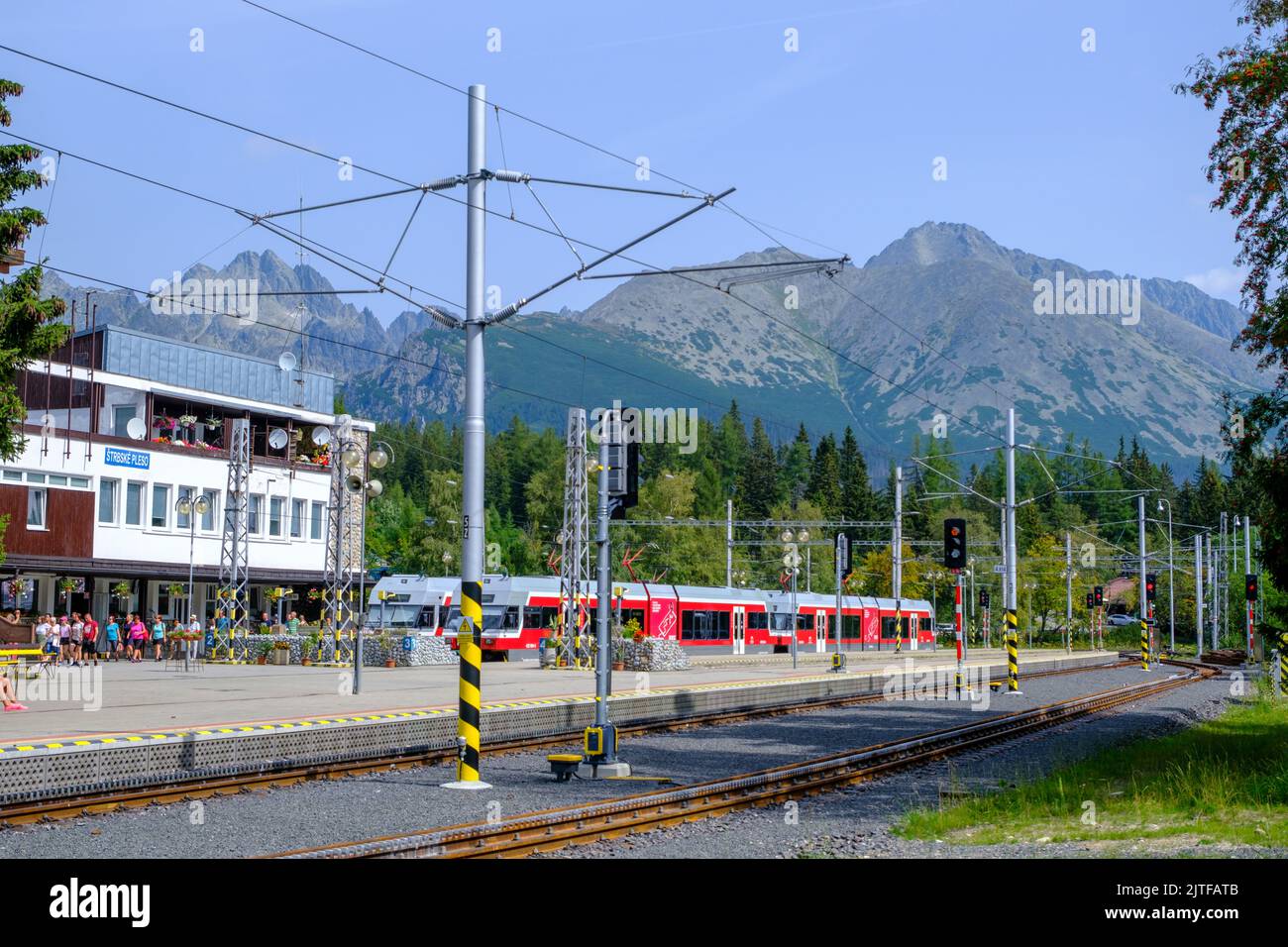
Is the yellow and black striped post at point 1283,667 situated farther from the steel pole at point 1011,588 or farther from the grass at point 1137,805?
the grass at point 1137,805

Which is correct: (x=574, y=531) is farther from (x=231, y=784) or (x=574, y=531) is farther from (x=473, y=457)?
(x=231, y=784)

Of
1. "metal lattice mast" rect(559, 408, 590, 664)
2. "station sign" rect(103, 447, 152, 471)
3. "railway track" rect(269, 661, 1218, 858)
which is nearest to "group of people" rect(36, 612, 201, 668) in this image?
"station sign" rect(103, 447, 152, 471)

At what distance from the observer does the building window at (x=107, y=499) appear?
54.5m

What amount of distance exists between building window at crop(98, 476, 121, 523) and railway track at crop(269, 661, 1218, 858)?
38.4 meters

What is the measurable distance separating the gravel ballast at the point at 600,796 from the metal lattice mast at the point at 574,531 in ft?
58.7

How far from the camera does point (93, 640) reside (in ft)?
150

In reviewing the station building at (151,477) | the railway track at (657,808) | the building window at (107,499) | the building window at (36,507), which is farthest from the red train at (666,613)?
the railway track at (657,808)

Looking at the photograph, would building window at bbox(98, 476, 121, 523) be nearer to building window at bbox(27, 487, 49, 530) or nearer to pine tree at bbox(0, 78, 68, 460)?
building window at bbox(27, 487, 49, 530)

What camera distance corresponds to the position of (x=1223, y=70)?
20328 mm

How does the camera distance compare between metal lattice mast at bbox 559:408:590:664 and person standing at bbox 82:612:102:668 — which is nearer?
person standing at bbox 82:612:102:668

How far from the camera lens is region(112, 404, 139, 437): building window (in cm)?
5956

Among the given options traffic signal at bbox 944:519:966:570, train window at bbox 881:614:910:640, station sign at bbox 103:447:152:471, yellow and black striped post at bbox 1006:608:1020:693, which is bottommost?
train window at bbox 881:614:910:640

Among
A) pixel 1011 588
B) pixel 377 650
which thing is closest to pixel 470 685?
pixel 1011 588
